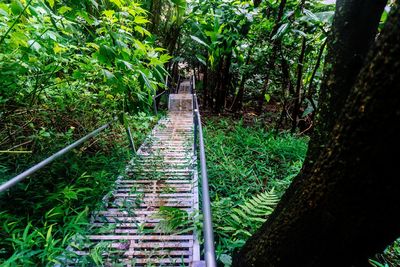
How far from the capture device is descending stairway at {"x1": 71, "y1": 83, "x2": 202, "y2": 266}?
2.08m

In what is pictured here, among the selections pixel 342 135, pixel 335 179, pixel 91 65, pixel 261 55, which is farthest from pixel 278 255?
pixel 261 55

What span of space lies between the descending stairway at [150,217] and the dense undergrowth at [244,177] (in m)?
0.30

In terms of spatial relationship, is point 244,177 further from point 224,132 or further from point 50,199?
point 224,132

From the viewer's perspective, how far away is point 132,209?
9.07 feet

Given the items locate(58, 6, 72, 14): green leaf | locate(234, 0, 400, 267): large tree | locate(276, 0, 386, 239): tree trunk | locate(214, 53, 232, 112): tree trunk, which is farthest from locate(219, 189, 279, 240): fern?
locate(214, 53, 232, 112): tree trunk

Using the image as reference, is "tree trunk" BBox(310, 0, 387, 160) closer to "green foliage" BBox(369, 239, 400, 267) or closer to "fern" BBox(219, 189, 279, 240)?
"fern" BBox(219, 189, 279, 240)

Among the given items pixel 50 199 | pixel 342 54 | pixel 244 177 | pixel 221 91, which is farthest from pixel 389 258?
pixel 221 91

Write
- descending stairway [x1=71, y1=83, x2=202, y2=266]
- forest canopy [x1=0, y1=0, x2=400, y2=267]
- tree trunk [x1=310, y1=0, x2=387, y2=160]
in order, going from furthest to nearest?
descending stairway [x1=71, y1=83, x2=202, y2=266] < tree trunk [x1=310, y1=0, x2=387, y2=160] < forest canopy [x1=0, y1=0, x2=400, y2=267]

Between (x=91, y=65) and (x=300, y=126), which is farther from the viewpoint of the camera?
(x=300, y=126)

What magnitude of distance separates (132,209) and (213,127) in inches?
174

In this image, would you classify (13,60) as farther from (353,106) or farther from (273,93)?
(273,93)

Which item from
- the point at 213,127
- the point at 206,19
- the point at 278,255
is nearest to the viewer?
the point at 278,255

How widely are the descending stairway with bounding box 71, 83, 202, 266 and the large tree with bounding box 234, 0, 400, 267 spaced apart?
1177 millimetres

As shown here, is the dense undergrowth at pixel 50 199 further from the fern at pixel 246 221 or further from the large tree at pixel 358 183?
the large tree at pixel 358 183
